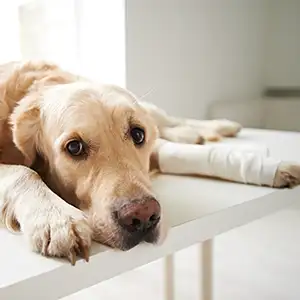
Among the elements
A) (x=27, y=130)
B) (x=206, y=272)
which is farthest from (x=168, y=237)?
(x=206, y=272)

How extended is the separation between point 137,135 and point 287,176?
33 cm

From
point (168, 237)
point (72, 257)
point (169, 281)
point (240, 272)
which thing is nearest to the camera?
point (72, 257)

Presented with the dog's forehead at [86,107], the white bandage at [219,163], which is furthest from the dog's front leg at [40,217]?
the white bandage at [219,163]

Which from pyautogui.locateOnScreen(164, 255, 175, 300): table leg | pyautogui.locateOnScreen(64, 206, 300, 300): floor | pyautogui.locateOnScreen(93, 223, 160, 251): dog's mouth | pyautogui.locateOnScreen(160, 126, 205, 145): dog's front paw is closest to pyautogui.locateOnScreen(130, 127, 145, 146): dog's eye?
pyautogui.locateOnScreen(93, 223, 160, 251): dog's mouth

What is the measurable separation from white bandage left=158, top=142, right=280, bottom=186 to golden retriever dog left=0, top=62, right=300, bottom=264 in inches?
0.6

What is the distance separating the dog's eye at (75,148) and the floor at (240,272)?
92cm

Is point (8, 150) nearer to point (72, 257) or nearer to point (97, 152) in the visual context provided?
point (97, 152)

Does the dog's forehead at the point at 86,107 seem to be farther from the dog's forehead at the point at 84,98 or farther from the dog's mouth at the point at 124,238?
the dog's mouth at the point at 124,238

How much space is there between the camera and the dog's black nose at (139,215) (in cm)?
68

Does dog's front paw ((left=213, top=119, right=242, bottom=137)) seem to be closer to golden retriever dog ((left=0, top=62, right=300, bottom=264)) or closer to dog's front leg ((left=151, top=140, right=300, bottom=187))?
dog's front leg ((left=151, top=140, right=300, bottom=187))

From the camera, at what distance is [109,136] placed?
2.72 feet

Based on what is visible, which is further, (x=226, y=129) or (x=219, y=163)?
(x=226, y=129)

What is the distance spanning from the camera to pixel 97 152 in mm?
812

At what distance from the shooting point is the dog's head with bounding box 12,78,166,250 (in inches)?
27.4
